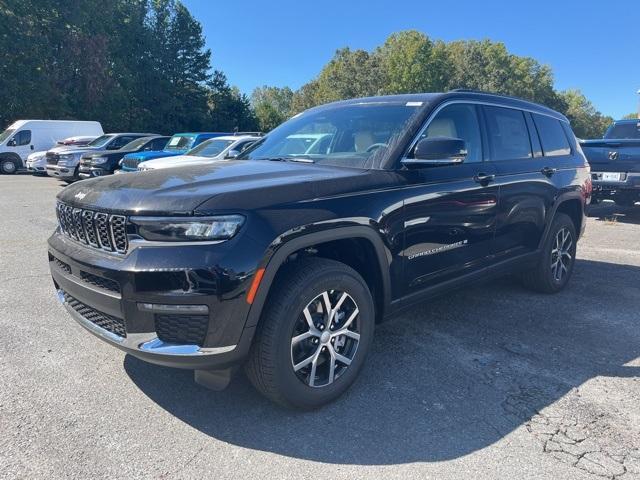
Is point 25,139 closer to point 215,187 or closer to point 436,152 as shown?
point 215,187

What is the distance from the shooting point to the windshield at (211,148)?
11.6 meters

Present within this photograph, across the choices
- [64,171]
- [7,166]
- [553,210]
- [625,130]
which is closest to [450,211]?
[553,210]

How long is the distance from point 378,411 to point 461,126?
7.56 ft

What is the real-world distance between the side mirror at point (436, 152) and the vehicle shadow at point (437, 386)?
4.62ft

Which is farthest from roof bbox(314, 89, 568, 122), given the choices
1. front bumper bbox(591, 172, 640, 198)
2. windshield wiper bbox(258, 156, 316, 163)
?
front bumper bbox(591, 172, 640, 198)

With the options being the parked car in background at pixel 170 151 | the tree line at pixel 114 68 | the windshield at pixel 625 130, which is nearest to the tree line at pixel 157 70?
the tree line at pixel 114 68

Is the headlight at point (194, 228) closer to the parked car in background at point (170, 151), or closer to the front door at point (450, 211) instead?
the front door at point (450, 211)

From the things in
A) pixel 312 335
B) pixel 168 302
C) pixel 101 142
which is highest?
pixel 101 142

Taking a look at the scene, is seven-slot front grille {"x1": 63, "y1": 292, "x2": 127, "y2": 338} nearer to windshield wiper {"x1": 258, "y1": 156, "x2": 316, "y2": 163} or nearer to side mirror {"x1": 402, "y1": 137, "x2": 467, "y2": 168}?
windshield wiper {"x1": 258, "y1": 156, "x2": 316, "y2": 163}

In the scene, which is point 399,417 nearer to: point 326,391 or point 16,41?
point 326,391

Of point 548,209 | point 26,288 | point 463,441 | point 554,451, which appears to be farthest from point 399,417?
point 26,288

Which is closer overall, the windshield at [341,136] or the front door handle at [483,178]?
the windshield at [341,136]

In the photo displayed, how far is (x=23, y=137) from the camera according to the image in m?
21.9

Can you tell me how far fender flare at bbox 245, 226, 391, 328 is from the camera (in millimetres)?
2510
